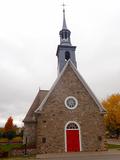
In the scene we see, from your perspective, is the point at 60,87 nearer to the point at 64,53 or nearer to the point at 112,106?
the point at 64,53

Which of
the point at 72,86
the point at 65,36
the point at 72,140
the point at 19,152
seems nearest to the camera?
the point at 19,152

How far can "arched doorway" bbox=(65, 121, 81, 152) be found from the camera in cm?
2419

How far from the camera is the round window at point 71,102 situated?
83.1 feet

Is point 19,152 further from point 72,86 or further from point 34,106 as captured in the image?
point 34,106

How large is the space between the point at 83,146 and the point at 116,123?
2689cm

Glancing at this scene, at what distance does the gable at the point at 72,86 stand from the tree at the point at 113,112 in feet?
79.9

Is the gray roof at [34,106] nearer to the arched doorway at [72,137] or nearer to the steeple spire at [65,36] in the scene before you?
the arched doorway at [72,137]

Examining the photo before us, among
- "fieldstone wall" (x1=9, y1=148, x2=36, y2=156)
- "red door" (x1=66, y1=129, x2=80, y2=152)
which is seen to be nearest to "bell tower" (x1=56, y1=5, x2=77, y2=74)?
"red door" (x1=66, y1=129, x2=80, y2=152)

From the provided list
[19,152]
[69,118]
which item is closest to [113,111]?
[69,118]

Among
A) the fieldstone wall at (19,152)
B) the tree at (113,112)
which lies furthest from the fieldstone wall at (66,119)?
the tree at (113,112)

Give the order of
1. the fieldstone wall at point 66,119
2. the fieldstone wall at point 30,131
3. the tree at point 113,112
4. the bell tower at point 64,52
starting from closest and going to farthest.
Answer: the fieldstone wall at point 66,119 < the fieldstone wall at point 30,131 < the bell tower at point 64,52 < the tree at point 113,112

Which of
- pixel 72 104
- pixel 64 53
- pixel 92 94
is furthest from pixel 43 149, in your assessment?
pixel 64 53

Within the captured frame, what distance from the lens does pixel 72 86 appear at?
26.1 meters

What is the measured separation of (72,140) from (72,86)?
19.6 ft
